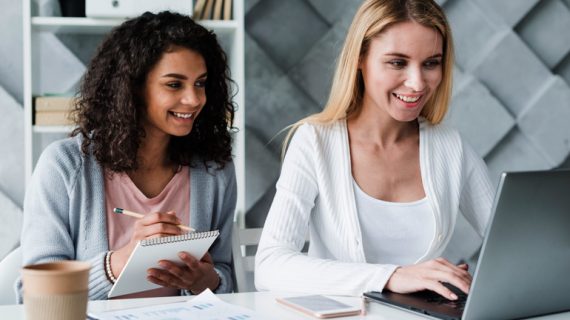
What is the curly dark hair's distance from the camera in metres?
1.60

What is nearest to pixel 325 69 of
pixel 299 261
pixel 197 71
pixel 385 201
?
pixel 197 71

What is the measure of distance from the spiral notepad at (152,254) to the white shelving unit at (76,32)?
76 cm

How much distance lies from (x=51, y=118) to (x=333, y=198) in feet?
3.00

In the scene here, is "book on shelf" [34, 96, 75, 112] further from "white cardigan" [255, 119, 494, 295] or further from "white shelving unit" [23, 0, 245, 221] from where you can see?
"white cardigan" [255, 119, 494, 295]

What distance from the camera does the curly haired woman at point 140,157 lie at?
151 cm

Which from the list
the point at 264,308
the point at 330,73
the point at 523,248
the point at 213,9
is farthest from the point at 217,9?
the point at 523,248

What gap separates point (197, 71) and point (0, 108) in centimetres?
84

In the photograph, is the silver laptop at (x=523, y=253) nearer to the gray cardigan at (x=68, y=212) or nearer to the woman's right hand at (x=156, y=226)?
the woman's right hand at (x=156, y=226)

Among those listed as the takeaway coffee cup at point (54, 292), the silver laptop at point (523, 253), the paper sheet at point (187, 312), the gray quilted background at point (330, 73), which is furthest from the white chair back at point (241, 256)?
the takeaway coffee cup at point (54, 292)

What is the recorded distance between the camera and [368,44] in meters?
1.52

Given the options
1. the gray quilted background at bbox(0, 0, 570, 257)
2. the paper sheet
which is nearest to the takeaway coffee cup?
the paper sheet

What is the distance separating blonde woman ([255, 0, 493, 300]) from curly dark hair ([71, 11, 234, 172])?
303 millimetres

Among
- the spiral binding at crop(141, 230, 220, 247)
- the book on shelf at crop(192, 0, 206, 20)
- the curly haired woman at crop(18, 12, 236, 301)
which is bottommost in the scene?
the spiral binding at crop(141, 230, 220, 247)

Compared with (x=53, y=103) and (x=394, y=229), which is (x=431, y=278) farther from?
(x=53, y=103)
